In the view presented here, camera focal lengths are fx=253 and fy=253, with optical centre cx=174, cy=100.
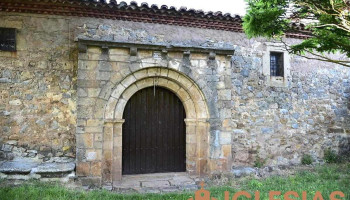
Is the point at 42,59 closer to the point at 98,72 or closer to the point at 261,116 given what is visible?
the point at 98,72

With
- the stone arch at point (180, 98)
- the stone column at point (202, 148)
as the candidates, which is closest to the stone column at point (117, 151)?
the stone arch at point (180, 98)

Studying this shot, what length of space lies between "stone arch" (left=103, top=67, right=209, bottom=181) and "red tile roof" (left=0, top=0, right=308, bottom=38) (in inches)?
48.0

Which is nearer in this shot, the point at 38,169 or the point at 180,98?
the point at 38,169

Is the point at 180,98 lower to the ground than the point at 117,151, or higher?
higher

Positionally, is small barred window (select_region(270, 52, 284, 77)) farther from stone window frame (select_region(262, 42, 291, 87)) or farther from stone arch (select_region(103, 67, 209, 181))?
stone arch (select_region(103, 67, 209, 181))

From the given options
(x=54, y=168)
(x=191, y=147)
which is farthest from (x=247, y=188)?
(x=54, y=168)

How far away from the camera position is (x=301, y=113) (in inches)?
254

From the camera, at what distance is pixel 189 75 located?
16.4 feet

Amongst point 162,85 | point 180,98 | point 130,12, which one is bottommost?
point 180,98

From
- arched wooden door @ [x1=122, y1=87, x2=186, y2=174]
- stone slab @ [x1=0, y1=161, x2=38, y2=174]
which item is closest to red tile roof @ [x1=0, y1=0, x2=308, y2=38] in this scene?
arched wooden door @ [x1=122, y1=87, x2=186, y2=174]

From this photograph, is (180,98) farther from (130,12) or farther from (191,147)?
(130,12)

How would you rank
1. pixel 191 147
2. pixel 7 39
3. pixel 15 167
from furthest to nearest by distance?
pixel 191 147
pixel 7 39
pixel 15 167

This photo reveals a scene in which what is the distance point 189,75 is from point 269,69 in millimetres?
2419

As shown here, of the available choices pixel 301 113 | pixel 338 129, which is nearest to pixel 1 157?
pixel 301 113
